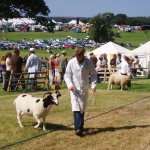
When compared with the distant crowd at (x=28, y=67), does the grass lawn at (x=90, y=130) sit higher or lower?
lower

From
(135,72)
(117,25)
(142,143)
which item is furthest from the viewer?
(117,25)

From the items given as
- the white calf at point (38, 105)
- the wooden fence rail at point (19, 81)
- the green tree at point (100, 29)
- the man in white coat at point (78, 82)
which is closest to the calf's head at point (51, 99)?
the white calf at point (38, 105)

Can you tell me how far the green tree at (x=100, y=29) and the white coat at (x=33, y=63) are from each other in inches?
2009

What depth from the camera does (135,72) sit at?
94.6ft

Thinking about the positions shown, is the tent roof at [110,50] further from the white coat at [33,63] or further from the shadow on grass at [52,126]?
the shadow on grass at [52,126]

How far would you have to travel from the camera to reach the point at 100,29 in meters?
72.2

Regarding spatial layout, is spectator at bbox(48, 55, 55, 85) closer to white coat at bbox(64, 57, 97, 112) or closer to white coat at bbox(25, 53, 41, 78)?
white coat at bbox(25, 53, 41, 78)

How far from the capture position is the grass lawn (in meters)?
9.77

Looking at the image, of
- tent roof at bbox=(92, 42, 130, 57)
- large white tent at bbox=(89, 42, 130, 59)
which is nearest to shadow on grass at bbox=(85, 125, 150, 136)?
large white tent at bbox=(89, 42, 130, 59)

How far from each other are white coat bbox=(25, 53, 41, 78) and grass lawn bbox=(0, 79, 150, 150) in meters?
4.45

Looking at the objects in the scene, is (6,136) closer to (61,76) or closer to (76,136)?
(76,136)

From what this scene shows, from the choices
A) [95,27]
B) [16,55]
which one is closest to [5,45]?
[95,27]

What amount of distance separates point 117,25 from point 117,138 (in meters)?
127

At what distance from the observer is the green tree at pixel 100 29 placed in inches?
2808
